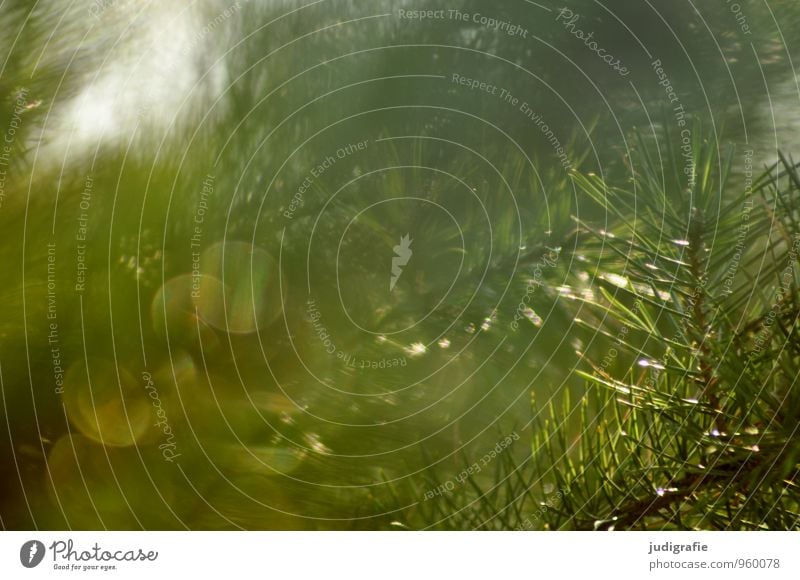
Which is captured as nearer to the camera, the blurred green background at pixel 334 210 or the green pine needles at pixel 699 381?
the green pine needles at pixel 699 381

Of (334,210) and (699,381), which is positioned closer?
(699,381)

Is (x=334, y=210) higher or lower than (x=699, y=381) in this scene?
higher

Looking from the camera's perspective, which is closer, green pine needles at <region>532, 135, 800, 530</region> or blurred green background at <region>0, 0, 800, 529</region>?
green pine needles at <region>532, 135, 800, 530</region>

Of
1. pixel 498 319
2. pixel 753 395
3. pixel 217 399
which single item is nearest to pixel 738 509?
pixel 753 395
